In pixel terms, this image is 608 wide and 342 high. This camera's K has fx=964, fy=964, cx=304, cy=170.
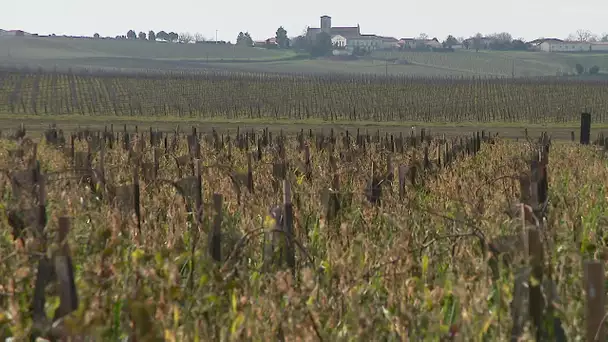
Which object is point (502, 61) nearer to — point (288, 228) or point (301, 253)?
point (301, 253)

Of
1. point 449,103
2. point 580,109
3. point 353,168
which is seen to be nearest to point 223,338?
point 353,168

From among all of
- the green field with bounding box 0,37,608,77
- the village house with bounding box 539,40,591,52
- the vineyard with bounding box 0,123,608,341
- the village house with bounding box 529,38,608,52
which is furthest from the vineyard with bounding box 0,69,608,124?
the village house with bounding box 539,40,591,52

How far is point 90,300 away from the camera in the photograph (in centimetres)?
407

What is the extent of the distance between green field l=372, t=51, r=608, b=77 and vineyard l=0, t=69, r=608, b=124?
79273 millimetres

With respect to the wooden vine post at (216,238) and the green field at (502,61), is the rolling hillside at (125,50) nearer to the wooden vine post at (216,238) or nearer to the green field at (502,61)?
the green field at (502,61)

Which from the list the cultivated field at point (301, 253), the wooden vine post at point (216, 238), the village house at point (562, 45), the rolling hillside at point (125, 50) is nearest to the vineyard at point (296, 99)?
the cultivated field at point (301, 253)

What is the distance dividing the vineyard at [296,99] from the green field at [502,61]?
7927 centimetres

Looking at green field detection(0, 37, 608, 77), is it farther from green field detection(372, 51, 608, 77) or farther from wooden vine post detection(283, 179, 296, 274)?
wooden vine post detection(283, 179, 296, 274)

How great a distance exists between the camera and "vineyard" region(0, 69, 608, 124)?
166ft

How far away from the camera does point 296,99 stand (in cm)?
6181

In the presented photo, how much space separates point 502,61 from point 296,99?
337 ft

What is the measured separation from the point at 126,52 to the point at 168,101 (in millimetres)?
109697

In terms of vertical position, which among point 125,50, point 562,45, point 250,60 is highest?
point 562,45

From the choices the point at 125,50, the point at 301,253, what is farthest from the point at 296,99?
the point at 125,50
